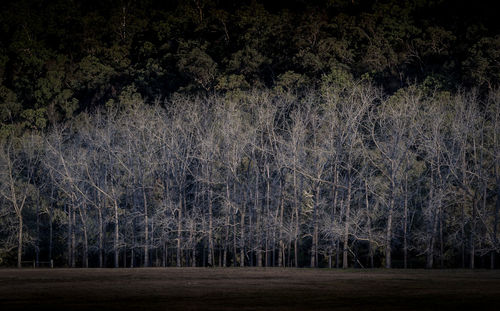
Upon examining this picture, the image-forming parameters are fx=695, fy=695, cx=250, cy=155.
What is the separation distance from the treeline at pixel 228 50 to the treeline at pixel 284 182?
416 cm

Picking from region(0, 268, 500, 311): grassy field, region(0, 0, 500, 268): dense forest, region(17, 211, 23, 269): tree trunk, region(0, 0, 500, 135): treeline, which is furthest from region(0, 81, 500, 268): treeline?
region(0, 268, 500, 311): grassy field

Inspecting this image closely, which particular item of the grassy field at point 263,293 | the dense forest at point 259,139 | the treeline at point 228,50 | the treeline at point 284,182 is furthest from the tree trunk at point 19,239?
the grassy field at point 263,293

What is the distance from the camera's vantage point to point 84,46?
76.9 metres

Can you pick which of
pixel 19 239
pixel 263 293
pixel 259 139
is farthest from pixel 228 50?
pixel 263 293

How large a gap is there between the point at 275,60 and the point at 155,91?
11.1m

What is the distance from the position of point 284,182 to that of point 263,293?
23.1m

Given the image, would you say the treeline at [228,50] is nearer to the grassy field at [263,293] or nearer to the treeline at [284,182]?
the treeline at [284,182]

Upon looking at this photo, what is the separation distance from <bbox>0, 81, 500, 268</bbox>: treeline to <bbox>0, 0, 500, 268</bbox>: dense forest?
0.24 metres

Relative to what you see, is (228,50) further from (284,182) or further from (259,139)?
(284,182)

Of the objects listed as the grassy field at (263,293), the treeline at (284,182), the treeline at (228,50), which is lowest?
the grassy field at (263,293)

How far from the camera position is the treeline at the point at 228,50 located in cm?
5547

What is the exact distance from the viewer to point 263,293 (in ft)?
73.6

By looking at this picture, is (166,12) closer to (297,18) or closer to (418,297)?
(297,18)

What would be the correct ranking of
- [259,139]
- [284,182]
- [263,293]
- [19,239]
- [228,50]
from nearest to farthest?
[263,293] < [284,182] < [259,139] < [19,239] < [228,50]
